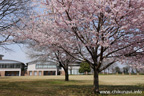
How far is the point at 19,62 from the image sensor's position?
2415 inches

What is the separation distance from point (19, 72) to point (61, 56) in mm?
47753

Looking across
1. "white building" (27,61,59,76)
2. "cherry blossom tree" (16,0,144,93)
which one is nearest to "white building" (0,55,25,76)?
"white building" (27,61,59,76)

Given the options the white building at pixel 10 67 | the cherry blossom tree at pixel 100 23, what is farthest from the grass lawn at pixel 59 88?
the white building at pixel 10 67

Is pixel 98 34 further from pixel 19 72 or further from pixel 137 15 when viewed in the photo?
pixel 19 72

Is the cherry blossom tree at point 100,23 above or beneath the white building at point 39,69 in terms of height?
above

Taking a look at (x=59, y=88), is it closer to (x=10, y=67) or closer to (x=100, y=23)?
(x=100, y=23)

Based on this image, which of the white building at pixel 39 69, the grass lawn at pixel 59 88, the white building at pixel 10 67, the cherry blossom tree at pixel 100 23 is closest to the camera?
the cherry blossom tree at pixel 100 23

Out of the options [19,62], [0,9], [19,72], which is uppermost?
[0,9]

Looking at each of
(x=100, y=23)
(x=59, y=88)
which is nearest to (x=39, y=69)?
(x=59, y=88)

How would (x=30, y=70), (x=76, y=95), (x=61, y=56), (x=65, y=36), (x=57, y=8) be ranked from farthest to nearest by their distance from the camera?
(x=30, y=70)
(x=61, y=56)
(x=65, y=36)
(x=76, y=95)
(x=57, y=8)

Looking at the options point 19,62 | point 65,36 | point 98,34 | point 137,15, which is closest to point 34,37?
point 65,36

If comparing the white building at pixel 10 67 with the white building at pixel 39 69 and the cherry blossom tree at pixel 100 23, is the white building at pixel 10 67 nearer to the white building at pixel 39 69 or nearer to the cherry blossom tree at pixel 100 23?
the white building at pixel 39 69

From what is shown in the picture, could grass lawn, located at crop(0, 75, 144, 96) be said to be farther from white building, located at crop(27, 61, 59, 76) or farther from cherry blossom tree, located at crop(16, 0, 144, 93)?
white building, located at crop(27, 61, 59, 76)

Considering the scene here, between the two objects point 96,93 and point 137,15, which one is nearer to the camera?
point 137,15
